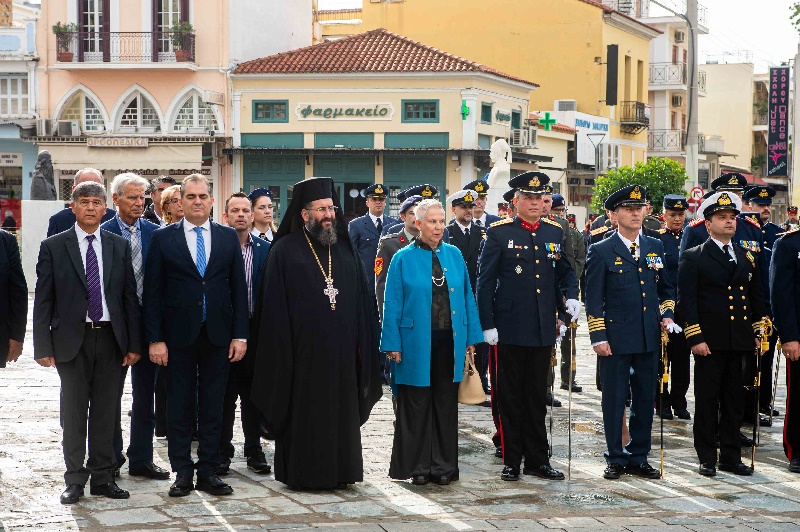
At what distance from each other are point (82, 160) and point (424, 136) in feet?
38.7

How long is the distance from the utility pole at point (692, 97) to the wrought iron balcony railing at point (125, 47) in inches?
759

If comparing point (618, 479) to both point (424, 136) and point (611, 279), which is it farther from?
point (424, 136)

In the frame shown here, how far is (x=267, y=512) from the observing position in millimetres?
7340

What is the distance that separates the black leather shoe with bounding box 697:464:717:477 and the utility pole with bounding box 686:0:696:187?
2043cm

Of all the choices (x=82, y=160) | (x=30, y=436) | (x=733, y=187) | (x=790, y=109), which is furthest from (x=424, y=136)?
(x=30, y=436)

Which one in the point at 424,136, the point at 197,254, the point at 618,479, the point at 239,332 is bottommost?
the point at 618,479

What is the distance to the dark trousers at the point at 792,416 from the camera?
8.98 meters

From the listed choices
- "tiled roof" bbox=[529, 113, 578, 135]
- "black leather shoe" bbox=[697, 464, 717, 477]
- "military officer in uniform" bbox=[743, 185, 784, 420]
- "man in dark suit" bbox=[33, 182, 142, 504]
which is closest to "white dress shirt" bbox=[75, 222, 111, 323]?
"man in dark suit" bbox=[33, 182, 142, 504]

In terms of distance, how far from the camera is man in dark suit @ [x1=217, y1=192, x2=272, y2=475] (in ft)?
28.4

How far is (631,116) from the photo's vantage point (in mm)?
52812

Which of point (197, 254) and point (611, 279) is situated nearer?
point (197, 254)

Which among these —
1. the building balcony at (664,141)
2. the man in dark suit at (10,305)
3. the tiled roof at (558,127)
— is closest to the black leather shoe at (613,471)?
the man in dark suit at (10,305)

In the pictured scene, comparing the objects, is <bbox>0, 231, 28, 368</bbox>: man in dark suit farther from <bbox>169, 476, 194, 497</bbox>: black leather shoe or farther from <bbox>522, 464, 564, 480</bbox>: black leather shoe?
<bbox>522, 464, 564, 480</bbox>: black leather shoe

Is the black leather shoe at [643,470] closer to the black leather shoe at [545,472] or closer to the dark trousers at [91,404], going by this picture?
the black leather shoe at [545,472]
